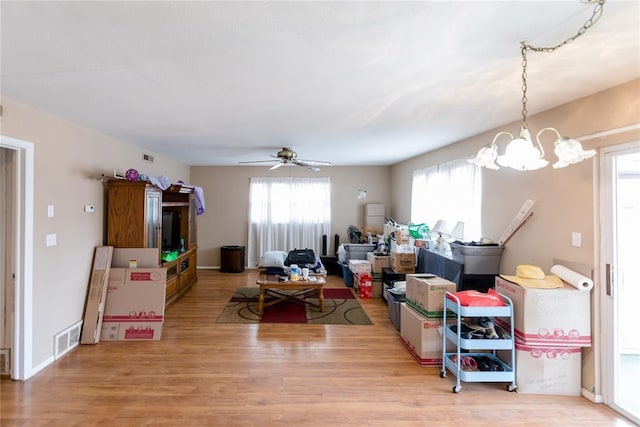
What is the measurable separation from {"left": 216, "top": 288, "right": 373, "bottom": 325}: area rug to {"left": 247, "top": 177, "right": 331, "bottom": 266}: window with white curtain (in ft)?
6.62

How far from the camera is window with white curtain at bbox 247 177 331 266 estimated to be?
675 cm

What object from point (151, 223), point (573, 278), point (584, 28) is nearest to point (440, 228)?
point (573, 278)

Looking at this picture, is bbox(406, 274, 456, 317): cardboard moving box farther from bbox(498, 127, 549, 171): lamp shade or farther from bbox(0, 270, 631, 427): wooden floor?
bbox(498, 127, 549, 171): lamp shade

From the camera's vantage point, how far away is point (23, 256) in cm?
252

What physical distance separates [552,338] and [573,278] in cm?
50

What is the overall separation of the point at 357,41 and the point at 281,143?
276 cm

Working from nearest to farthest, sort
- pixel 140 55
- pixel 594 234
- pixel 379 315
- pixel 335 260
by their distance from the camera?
1. pixel 140 55
2. pixel 594 234
3. pixel 379 315
4. pixel 335 260

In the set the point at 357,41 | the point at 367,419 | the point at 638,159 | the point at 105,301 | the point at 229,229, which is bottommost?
the point at 367,419

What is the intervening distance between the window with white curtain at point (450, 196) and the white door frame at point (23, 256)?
462cm

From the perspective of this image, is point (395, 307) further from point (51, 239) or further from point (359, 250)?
point (51, 239)

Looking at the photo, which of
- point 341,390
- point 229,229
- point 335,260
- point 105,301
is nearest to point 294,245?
point 335,260

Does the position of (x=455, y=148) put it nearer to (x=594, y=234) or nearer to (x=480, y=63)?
(x=594, y=234)

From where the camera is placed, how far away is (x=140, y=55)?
172cm

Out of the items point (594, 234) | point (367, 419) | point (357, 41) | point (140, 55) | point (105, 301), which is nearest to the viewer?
point (357, 41)
